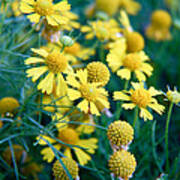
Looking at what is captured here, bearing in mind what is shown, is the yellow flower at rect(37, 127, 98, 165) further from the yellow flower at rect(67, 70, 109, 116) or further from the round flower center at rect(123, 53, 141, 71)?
the round flower center at rect(123, 53, 141, 71)

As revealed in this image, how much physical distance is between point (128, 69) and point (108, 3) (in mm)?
839

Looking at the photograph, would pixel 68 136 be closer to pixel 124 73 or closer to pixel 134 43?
pixel 124 73

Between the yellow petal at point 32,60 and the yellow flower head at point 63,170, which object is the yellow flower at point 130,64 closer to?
the yellow petal at point 32,60

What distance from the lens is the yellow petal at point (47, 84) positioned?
95cm

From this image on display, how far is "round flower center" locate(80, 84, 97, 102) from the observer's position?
3.21 feet

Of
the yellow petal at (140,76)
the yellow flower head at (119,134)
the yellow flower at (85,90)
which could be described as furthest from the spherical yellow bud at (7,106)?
the yellow petal at (140,76)

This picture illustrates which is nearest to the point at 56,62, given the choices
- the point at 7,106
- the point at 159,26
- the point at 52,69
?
the point at 52,69

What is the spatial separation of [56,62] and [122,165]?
1.33ft

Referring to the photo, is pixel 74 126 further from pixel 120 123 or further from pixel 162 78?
pixel 162 78

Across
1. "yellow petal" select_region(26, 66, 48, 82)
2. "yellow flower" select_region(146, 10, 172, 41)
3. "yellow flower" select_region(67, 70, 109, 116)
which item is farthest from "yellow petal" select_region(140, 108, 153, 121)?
"yellow flower" select_region(146, 10, 172, 41)

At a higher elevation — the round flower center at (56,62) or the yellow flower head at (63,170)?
the round flower center at (56,62)

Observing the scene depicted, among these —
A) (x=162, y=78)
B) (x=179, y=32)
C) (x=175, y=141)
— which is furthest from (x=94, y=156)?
(x=179, y=32)

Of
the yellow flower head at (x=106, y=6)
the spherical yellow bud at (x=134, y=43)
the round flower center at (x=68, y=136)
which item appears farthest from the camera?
the yellow flower head at (x=106, y=6)

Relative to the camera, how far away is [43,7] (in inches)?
40.0
